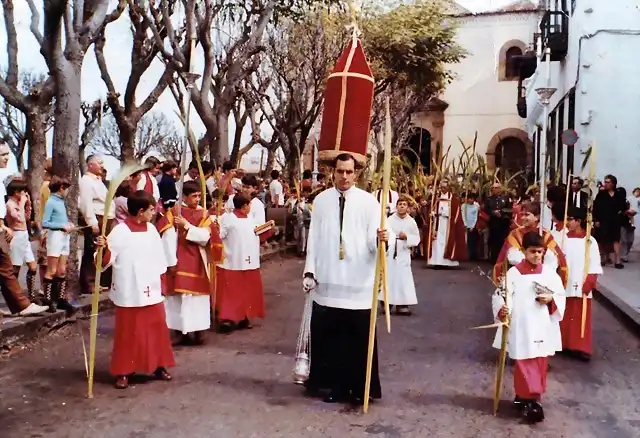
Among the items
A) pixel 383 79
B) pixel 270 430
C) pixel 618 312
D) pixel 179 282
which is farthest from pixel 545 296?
pixel 383 79

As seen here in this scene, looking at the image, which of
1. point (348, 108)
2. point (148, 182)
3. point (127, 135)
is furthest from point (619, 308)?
point (127, 135)

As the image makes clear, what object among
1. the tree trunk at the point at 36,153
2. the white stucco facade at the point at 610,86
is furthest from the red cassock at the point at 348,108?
the white stucco facade at the point at 610,86

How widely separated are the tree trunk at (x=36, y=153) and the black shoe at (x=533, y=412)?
12.3 metres

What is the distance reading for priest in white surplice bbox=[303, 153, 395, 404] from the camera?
597 cm

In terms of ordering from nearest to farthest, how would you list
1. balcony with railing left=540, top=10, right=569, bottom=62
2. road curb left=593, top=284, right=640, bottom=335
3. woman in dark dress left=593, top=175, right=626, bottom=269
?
road curb left=593, top=284, right=640, bottom=335 < woman in dark dress left=593, top=175, right=626, bottom=269 < balcony with railing left=540, top=10, right=569, bottom=62

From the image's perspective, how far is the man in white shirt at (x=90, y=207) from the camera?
973 cm

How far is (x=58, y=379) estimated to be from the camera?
6699 mm

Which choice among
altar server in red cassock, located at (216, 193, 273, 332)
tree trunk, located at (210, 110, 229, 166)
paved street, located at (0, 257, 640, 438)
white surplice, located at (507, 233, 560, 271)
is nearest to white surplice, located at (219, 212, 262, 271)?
altar server in red cassock, located at (216, 193, 273, 332)

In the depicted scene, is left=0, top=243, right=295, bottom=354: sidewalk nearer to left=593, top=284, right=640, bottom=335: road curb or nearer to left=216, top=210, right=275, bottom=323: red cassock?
left=216, top=210, right=275, bottom=323: red cassock

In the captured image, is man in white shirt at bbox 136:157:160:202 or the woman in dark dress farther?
the woman in dark dress

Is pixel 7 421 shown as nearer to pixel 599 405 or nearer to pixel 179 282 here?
pixel 179 282

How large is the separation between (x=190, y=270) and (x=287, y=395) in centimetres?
212

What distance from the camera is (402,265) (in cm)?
1078

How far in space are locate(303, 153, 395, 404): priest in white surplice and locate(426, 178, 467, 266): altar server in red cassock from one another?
10435 mm
